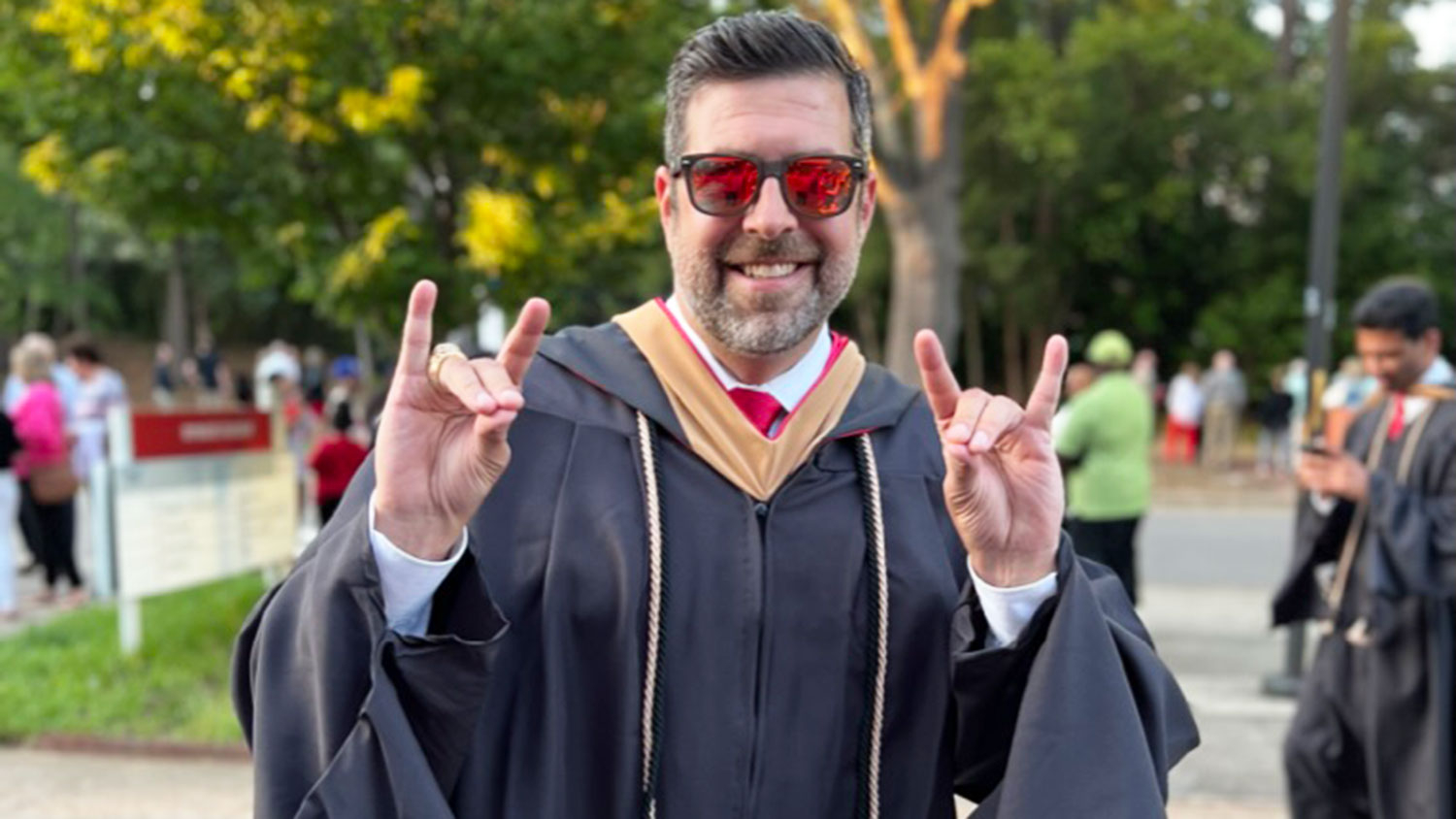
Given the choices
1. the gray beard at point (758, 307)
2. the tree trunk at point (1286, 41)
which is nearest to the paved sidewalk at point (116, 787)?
the gray beard at point (758, 307)

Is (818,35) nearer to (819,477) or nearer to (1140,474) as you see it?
(819,477)

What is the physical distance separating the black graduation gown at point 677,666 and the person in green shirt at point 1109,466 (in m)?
5.71

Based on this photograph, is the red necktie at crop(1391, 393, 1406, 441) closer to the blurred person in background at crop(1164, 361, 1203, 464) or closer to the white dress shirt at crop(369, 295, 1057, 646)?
the white dress shirt at crop(369, 295, 1057, 646)

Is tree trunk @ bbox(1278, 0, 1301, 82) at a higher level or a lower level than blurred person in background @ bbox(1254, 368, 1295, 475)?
higher

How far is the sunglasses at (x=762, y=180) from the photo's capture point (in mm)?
A: 2020

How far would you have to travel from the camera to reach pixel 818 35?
2.13 m

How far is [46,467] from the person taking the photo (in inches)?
386

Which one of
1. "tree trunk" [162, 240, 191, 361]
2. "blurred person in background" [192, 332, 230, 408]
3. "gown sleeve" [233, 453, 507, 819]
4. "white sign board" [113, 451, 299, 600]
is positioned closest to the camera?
"gown sleeve" [233, 453, 507, 819]

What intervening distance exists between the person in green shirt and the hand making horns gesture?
234 inches

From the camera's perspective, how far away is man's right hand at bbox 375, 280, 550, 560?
1.84 m

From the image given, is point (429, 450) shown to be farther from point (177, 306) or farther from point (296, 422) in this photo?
point (177, 306)

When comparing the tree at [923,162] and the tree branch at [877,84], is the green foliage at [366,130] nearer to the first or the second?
the tree branch at [877,84]

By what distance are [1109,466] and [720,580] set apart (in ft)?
19.8

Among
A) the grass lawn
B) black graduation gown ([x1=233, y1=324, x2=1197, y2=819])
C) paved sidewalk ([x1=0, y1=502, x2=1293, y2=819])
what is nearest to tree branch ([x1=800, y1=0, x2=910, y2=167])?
paved sidewalk ([x1=0, y1=502, x2=1293, y2=819])
